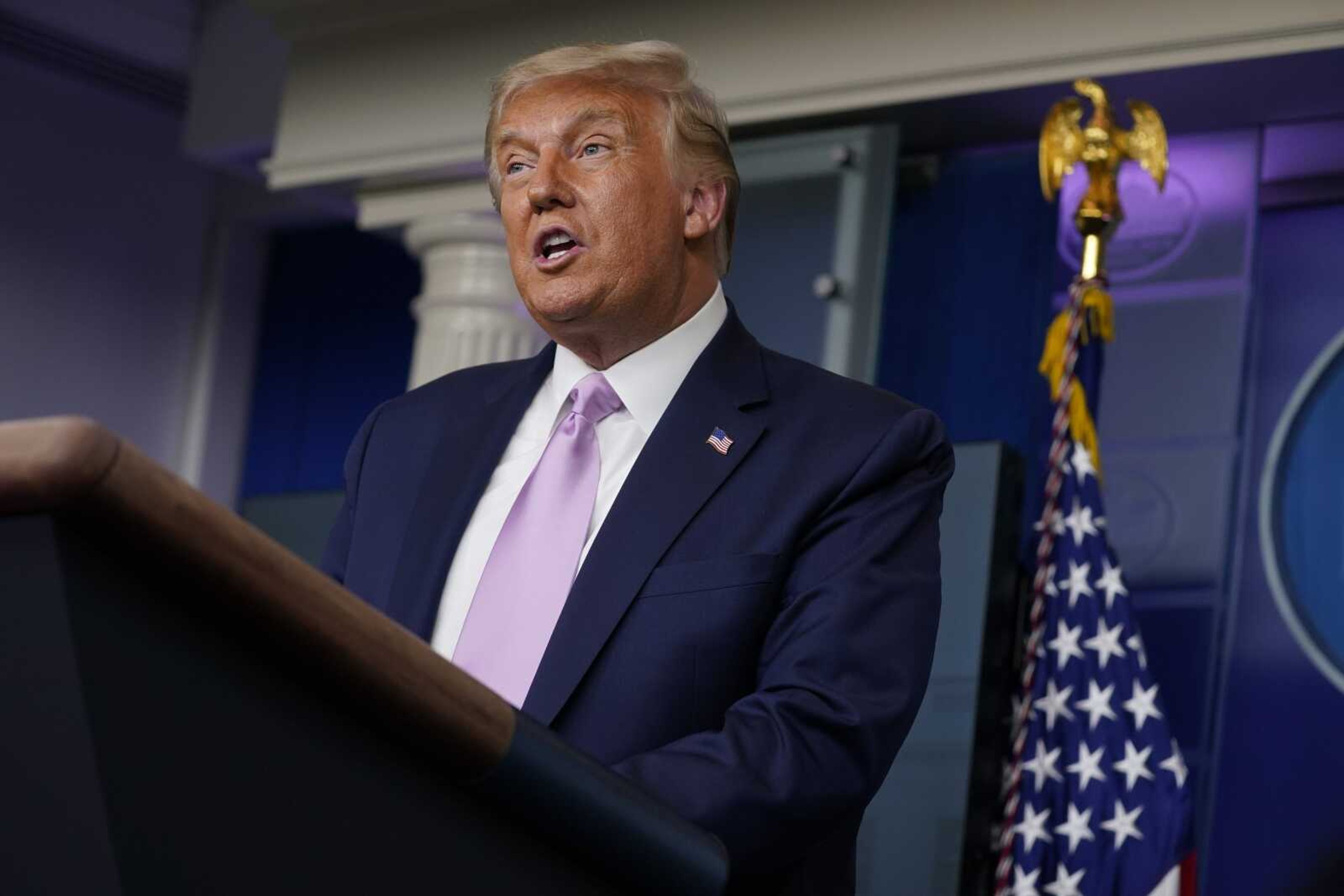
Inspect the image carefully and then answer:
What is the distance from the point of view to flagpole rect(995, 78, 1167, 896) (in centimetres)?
379

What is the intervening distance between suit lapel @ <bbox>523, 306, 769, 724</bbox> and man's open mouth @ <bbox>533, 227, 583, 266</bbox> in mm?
177

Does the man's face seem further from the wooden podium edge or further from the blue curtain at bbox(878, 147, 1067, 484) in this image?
the blue curtain at bbox(878, 147, 1067, 484)

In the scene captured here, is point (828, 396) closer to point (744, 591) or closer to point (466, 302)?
point (744, 591)

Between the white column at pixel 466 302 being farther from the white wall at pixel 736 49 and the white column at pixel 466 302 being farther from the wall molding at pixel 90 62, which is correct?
the wall molding at pixel 90 62

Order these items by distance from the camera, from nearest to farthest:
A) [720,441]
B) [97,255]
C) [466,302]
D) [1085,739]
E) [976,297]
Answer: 1. [720,441]
2. [1085,739]
3. [976,297]
4. [466,302]
5. [97,255]

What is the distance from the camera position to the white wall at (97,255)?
6043 millimetres

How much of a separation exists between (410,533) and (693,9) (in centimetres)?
316

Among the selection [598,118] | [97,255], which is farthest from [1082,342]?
[97,255]

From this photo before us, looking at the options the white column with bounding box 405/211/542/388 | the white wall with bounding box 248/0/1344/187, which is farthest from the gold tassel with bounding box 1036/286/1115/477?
the white column with bounding box 405/211/542/388

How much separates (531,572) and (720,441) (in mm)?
211

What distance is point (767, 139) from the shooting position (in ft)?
14.9

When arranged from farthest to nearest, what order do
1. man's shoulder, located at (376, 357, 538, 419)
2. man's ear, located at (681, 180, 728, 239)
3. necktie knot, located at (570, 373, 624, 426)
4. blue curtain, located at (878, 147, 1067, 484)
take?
blue curtain, located at (878, 147, 1067, 484)
man's ear, located at (681, 180, 728, 239)
man's shoulder, located at (376, 357, 538, 419)
necktie knot, located at (570, 373, 624, 426)

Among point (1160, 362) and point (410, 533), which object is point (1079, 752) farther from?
point (410, 533)

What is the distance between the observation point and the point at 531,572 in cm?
154
